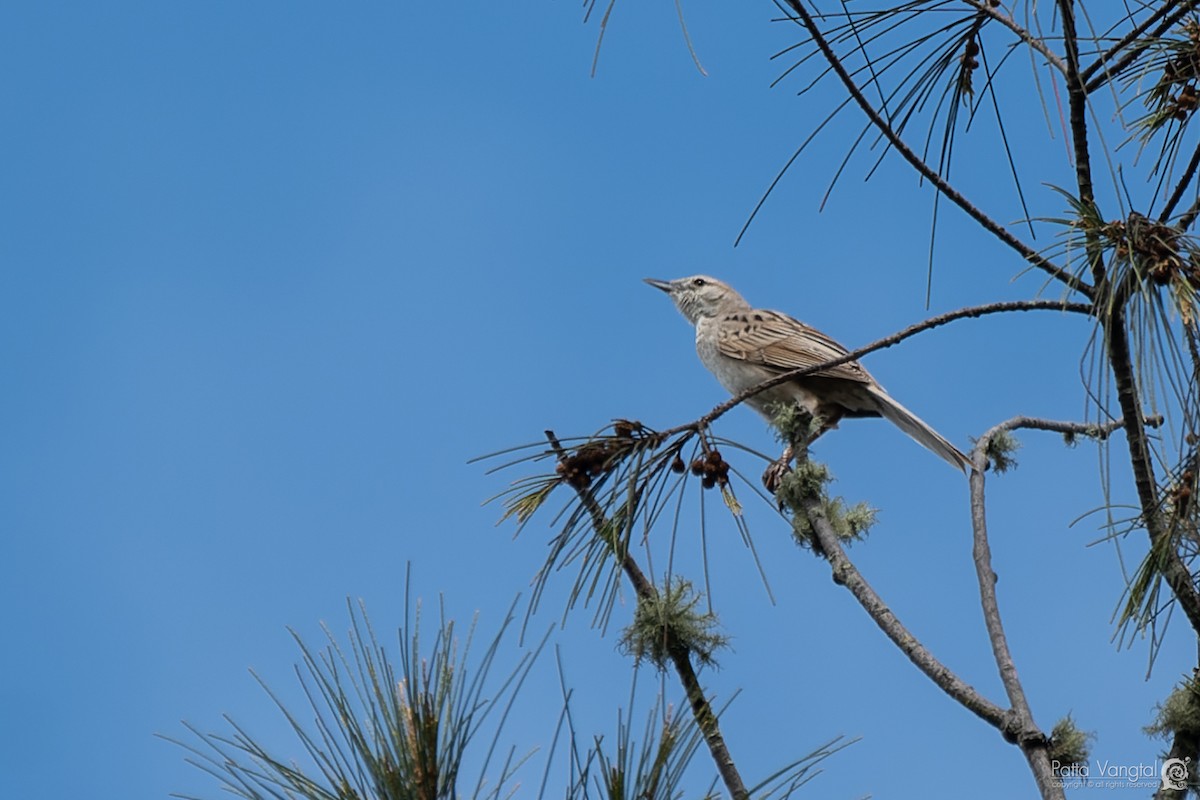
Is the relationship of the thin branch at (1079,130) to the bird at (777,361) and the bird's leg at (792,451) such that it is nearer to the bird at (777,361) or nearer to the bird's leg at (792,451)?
the bird's leg at (792,451)

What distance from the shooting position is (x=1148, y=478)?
12.9 feet

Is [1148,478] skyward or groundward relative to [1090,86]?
groundward

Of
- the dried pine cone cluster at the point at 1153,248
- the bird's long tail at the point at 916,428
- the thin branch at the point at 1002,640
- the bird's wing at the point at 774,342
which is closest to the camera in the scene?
the dried pine cone cluster at the point at 1153,248

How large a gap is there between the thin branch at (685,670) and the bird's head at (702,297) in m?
4.42

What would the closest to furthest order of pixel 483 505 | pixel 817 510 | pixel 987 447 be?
pixel 483 505
pixel 817 510
pixel 987 447

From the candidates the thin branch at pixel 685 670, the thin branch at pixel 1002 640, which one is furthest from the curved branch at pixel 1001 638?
the thin branch at pixel 685 670

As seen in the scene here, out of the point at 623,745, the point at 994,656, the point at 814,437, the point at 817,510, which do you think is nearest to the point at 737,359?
the point at 814,437

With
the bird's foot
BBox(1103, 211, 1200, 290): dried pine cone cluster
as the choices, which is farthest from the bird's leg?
BBox(1103, 211, 1200, 290): dried pine cone cluster

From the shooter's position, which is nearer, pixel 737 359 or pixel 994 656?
pixel 994 656

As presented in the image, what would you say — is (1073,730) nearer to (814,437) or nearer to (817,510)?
(817,510)

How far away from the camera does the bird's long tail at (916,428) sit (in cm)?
663

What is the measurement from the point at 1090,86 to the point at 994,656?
4.93ft

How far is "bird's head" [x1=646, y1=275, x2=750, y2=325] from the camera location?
8.71m

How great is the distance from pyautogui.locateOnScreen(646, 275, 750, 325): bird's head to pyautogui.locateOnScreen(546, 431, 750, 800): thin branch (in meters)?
4.42
